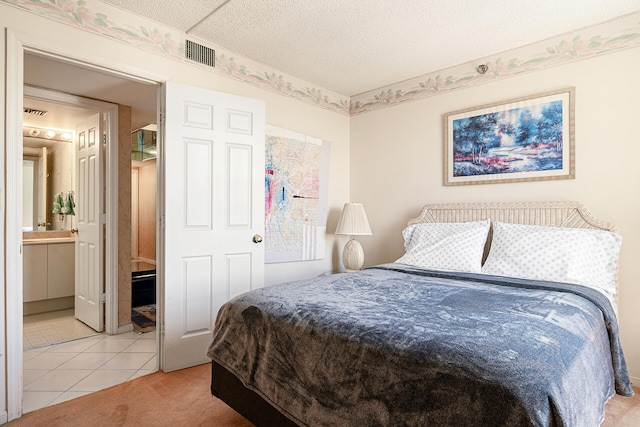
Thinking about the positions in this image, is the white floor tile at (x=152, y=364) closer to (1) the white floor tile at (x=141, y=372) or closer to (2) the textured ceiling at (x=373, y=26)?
(1) the white floor tile at (x=141, y=372)

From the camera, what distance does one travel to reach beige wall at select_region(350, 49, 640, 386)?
2.50 metres

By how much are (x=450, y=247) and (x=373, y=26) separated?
176cm

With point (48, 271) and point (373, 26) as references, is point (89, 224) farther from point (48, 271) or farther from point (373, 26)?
point (373, 26)

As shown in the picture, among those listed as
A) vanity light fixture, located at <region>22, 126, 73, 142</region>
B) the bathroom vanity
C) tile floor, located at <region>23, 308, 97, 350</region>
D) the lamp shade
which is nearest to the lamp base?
the lamp shade

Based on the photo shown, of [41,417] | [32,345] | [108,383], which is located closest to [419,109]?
[108,383]

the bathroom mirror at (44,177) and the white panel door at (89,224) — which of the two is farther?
the bathroom mirror at (44,177)

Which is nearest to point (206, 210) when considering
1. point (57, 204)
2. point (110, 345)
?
point (110, 345)

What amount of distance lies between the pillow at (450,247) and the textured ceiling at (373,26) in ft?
4.79

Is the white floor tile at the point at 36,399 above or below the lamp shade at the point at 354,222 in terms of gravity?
below

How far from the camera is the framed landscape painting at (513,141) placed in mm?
2752

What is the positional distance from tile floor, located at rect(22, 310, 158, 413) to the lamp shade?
2.03 m

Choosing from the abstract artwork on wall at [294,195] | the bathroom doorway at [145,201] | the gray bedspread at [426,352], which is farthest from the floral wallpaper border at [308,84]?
the bathroom doorway at [145,201]

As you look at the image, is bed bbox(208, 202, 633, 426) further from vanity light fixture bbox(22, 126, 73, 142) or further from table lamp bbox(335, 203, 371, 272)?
vanity light fixture bbox(22, 126, 73, 142)

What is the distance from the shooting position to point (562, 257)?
2291mm
